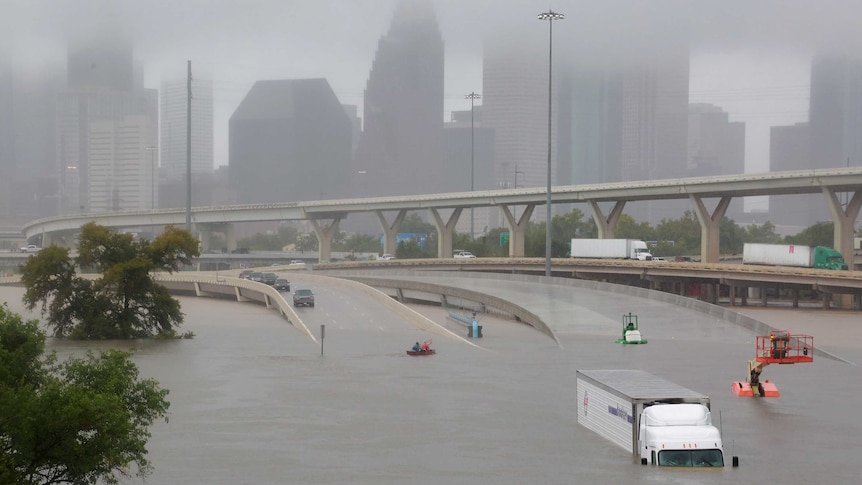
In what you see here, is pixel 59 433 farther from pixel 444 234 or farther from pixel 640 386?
pixel 444 234

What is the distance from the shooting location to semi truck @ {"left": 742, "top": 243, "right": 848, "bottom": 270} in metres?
92.5

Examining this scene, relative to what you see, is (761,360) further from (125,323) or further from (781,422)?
(125,323)

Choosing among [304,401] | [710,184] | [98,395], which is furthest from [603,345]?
[710,184]

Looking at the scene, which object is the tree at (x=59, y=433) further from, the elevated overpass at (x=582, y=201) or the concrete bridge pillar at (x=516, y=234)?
the concrete bridge pillar at (x=516, y=234)

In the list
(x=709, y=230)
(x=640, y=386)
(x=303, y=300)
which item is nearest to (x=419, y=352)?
(x=640, y=386)

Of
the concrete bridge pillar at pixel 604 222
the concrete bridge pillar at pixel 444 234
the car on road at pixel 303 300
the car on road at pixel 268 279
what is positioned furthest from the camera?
the concrete bridge pillar at pixel 444 234

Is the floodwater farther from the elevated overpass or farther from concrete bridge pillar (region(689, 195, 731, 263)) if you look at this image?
concrete bridge pillar (region(689, 195, 731, 263))

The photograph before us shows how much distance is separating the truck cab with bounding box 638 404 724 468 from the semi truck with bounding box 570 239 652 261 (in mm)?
86915

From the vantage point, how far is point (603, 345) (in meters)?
56.5

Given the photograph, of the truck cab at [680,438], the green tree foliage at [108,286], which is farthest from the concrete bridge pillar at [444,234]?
the truck cab at [680,438]

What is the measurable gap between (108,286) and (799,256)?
56962 millimetres

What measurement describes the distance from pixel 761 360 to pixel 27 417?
90.4ft

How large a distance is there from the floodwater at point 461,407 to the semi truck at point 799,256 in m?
30.4

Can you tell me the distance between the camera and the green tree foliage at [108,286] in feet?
220
